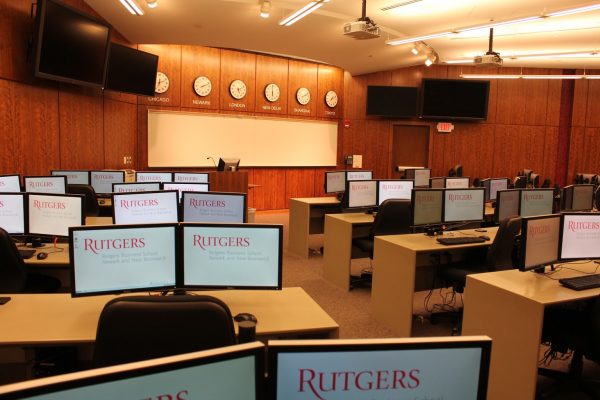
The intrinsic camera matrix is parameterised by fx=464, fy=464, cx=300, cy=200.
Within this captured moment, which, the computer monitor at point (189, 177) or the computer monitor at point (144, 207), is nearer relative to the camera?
the computer monitor at point (144, 207)

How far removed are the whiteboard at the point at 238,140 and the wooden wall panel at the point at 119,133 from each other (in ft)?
1.36

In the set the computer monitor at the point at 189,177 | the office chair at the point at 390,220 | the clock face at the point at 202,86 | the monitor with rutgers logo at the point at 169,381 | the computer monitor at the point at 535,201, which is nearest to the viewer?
the monitor with rutgers logo at the point at 169,381

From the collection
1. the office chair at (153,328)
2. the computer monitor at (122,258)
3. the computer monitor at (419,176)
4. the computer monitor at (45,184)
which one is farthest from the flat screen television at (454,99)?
the office chair at (153,328)

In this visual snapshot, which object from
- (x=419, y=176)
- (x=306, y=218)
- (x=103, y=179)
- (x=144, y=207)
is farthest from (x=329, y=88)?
(x=144, y=207)

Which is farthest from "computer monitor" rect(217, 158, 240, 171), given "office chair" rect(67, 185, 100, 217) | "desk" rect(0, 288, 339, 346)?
"desk" rect(0, 288, 339, 346)

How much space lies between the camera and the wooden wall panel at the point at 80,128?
644cm

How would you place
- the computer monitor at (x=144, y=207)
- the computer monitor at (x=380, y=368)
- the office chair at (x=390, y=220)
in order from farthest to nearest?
the office chair at (x=390, y=220) → the computer monitor at (x=144, y=207) → the computer monitor at (x=380, y=368)

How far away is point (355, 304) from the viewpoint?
473 cm

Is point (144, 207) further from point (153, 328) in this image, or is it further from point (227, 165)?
point (227, 165)

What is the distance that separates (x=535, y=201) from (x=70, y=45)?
233 inches

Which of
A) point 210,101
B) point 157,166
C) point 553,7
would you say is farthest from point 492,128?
point 157,166

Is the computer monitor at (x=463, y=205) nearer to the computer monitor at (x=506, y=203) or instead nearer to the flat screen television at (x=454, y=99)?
the computer monitor at (x=506, y=203)

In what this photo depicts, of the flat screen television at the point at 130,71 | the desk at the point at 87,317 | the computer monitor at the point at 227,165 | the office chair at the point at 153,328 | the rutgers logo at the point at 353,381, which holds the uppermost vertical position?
the flat screen television at the point at 130,71

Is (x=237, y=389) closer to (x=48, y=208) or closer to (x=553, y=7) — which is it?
(x=48, y=208)
